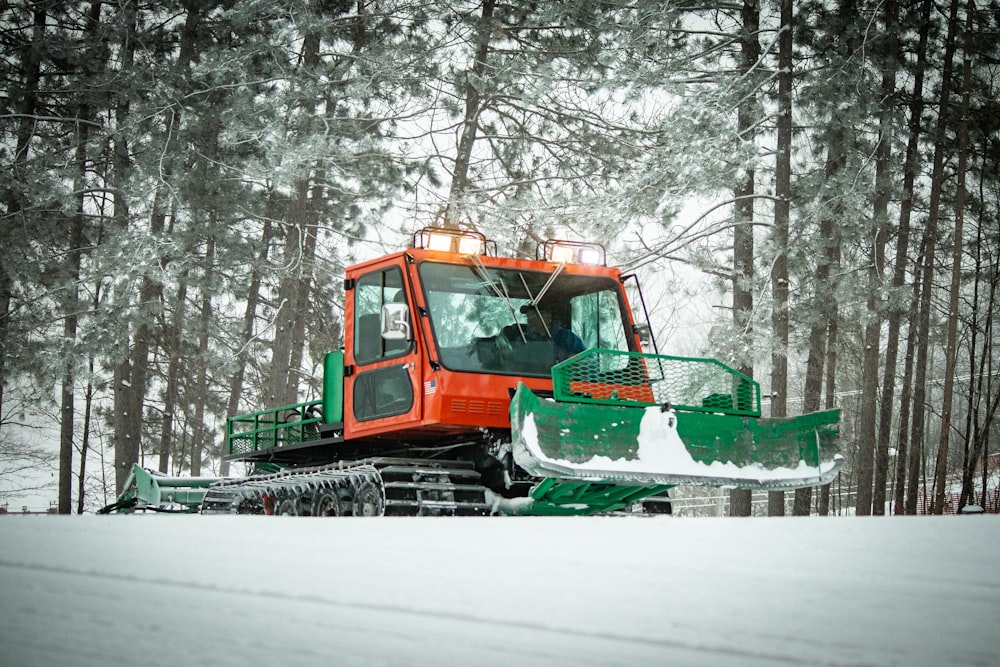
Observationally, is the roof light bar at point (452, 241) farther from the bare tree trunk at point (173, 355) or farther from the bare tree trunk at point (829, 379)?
the bare tree trunk at point (829, 379)

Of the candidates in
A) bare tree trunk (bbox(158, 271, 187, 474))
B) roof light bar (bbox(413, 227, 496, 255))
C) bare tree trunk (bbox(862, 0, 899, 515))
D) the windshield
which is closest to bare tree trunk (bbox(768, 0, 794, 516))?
bare tree trunk (bbox(862, 0, 899, 515))

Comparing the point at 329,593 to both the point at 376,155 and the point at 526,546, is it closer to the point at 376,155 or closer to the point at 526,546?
the point at 526,546

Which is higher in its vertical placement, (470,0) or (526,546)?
(470,0)

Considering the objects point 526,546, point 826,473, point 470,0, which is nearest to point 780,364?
point 826,473

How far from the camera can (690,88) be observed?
16.4m

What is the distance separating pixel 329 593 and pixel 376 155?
55.6 feet

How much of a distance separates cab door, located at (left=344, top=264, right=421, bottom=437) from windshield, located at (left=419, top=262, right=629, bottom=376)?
1.10ft

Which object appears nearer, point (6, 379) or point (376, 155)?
point (376, 155)

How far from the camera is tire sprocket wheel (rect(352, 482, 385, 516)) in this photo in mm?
8664

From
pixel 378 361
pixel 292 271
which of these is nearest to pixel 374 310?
pixel 378 361

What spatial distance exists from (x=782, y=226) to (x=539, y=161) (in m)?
5.46

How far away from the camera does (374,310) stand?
9.64 meters

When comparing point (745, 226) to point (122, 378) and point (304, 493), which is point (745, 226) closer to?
point (304, 493)

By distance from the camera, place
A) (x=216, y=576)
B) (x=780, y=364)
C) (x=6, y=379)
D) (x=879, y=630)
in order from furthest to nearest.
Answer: (x=6, y=379), (x=780, y=364), (x=216, y=576), (x=879, y=630)
